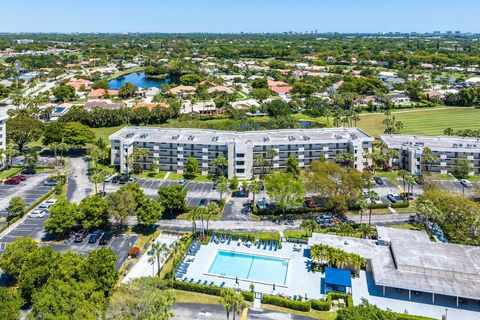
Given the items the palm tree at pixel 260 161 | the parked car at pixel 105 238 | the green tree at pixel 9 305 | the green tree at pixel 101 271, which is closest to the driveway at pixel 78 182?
the parked car at pixel 105 238

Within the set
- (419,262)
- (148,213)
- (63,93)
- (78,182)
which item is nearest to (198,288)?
(148,213)


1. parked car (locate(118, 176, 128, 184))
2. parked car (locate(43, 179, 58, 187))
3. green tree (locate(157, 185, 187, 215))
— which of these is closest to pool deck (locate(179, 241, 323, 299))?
green tree (locate(157, 185, 187, 215))

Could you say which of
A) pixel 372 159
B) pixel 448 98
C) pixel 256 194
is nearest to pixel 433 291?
pixel 256 194

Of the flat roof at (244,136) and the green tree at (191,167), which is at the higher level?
the flat roof at (244,136)

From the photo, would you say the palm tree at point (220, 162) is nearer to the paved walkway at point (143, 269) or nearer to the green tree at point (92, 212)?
the green tree at point (92, 212)

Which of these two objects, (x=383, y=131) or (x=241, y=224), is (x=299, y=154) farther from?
(x=383, y=131)

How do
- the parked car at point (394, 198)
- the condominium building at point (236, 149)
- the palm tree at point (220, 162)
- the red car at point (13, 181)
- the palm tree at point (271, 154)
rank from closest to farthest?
the parked car at point (394, 198), the red car at point (13, 181), the palm tree at point (220, 162), the palm tree at point (271, 154), the condominium building at point (236, 149)

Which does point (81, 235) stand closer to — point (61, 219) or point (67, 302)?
→ point (61, 219)
